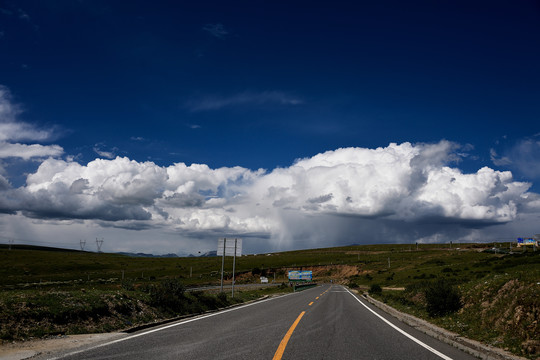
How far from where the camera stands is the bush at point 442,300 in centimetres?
1346

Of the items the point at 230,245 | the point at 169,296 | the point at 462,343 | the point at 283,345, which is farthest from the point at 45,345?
the point at 230,245

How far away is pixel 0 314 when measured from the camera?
8.98 metres

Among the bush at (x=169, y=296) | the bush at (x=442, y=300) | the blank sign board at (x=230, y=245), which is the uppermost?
the blank sign board at (x=230, y=245)

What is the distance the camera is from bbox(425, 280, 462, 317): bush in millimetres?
13461

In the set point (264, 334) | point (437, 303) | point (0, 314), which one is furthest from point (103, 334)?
point (437, 303)

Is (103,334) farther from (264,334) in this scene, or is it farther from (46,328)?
(264,334)

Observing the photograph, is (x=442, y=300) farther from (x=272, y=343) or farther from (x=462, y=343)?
(x=272, y=343)

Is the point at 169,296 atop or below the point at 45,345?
below

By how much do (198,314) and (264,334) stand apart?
673cm

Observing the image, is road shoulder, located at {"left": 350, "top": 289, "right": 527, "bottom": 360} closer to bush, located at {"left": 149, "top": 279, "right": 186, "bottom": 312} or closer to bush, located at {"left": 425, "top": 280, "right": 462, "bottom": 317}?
bush, located at {"left": 425, "top": 280, "right": 462, "bottom": 317}

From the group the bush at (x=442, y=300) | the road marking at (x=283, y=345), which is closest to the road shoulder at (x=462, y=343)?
the bush at (x=442, y=300)

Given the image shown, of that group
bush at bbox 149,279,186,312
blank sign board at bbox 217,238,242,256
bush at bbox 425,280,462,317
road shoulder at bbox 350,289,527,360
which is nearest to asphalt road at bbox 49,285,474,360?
road shoulder at bbox 350,289,527,360

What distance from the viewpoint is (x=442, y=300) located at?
13.6 metres

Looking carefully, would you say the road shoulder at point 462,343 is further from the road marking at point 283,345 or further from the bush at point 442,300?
the road marking at point 283,345
